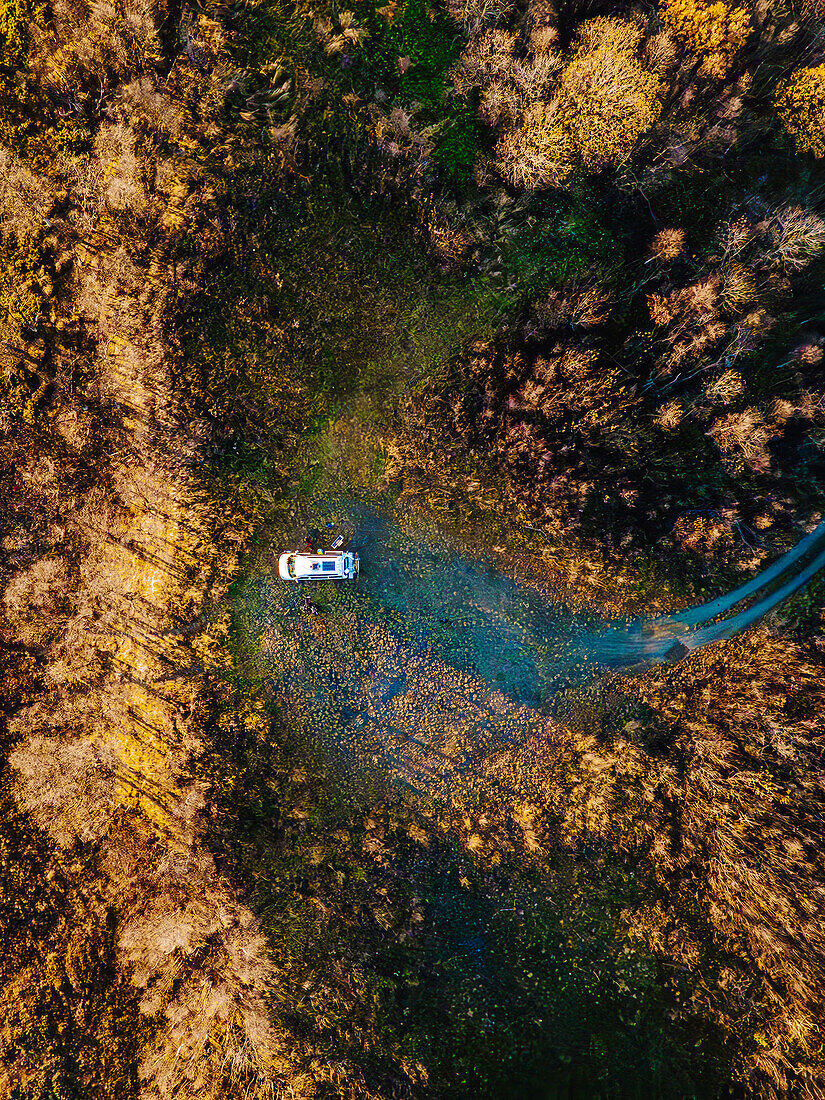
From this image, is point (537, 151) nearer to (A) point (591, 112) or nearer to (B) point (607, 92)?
(A) point (591, 112)

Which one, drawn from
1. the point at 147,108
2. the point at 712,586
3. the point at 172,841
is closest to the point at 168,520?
the point at 172,841

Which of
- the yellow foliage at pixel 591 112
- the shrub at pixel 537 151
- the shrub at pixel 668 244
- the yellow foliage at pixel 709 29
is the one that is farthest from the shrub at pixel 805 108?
the shrub at pixel 537 151

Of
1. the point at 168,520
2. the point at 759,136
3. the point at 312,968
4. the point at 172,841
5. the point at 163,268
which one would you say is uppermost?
the point at 759,136

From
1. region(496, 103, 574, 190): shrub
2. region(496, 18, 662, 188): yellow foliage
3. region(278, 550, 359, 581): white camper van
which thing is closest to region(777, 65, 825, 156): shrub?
region(496, 18, 662, 188): yellow foliage

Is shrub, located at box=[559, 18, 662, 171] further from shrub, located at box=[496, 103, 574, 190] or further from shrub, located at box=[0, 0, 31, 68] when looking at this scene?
shrub, located at box=[0, 0, 31, 68]

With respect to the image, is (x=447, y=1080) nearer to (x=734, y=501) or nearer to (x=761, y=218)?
(x=734, y=501)

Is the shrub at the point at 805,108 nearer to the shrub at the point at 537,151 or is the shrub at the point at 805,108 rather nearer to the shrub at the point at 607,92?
the shrub at the point at 607,92

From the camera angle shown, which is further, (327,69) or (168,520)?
(168,520)
